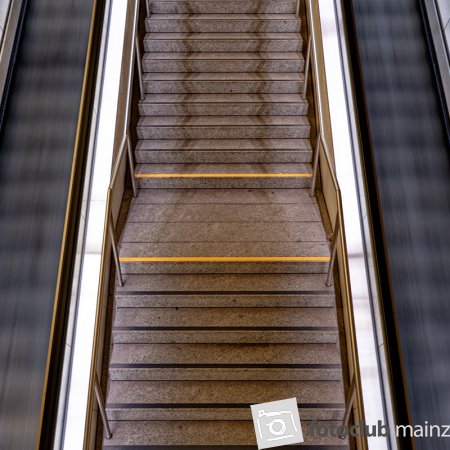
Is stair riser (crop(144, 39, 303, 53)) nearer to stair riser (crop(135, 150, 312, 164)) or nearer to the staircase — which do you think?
the staircase

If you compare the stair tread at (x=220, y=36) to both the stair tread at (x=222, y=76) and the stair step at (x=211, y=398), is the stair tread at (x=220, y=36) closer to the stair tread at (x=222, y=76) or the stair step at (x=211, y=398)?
the stair tread at (x=222, y=76)

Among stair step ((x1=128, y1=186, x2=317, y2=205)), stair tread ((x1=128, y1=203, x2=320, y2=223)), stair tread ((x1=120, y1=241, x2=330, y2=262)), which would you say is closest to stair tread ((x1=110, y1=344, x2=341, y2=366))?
stair tread ((x1=120, y1=241, x2=330, y2=262))

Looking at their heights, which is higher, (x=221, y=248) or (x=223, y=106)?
(x=223, y=106)

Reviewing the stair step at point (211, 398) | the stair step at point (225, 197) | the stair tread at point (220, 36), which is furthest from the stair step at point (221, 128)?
the stair step at point (211, 398)

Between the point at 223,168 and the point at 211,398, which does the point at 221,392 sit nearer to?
the point at 211,398

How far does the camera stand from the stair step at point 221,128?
6336 millimetres

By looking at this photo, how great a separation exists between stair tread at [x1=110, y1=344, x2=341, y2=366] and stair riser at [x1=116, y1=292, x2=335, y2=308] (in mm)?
397

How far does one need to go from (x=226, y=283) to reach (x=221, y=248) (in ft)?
1.26

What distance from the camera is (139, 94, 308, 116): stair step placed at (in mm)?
6469

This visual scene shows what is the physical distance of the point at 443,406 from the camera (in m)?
2.99

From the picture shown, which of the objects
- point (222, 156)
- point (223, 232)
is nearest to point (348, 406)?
point (223, 232)

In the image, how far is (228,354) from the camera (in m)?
4.99

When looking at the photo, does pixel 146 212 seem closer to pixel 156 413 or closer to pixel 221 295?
pixel 221 295

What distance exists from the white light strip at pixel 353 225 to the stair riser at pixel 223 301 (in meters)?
0.59
